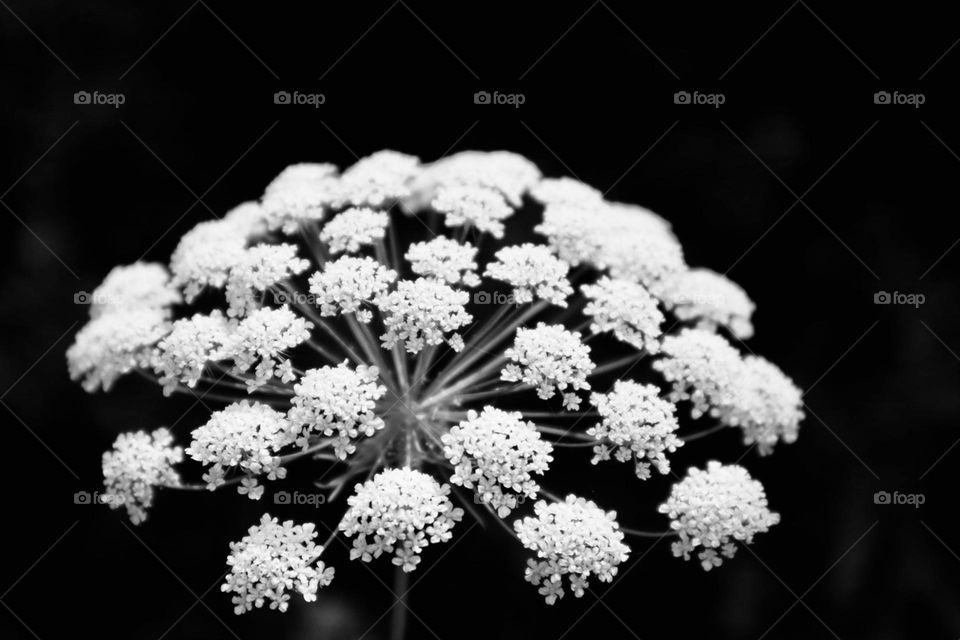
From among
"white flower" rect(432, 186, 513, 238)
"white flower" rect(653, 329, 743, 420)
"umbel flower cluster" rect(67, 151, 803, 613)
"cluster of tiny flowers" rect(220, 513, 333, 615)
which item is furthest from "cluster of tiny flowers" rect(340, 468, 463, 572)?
"white flower" rect(432, 186, 513, 238)

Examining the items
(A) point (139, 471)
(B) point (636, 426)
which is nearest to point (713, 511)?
(B) point (636, 426)

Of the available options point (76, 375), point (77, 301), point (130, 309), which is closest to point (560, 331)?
point (130, 309)

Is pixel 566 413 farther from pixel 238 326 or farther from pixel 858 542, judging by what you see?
pixel 858 542

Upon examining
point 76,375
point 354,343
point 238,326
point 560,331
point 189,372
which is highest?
point 560,331

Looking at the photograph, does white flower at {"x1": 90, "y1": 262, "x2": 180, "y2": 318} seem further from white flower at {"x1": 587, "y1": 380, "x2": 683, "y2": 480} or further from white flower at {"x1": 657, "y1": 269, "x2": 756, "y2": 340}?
white flower at {"x1": 657, "y1": 269, "x2": 756, "y2": 340}

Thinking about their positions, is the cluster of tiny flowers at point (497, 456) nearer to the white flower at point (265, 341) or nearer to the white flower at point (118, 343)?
the white flower at point (265, 341)

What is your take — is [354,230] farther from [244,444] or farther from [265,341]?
[244,444]
